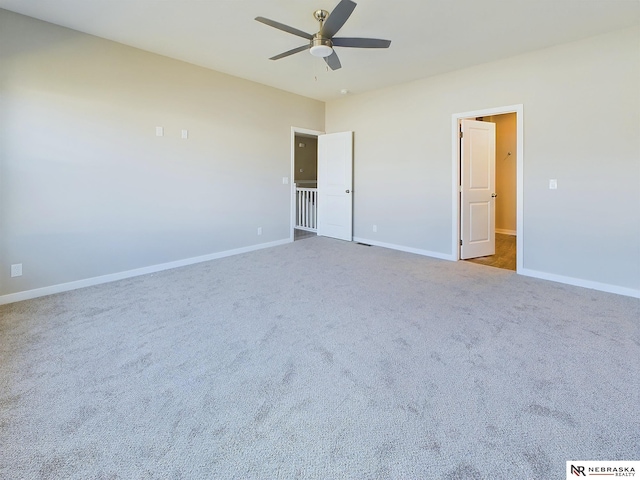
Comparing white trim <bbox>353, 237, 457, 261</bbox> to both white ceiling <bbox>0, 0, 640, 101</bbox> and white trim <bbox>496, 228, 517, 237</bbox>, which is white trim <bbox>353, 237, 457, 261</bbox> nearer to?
white ceiling <bbox>0, 0, 640, 101</bbox>

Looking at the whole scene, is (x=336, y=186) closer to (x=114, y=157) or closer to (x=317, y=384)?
(x=114, y=157)

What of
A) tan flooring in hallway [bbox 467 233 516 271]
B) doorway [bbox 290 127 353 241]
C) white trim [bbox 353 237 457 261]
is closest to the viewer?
tan flooring in hallway [bbox 467 233 516 271]

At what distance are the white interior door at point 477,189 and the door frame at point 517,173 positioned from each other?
0.09 metres

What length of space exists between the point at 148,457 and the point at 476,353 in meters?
2.00

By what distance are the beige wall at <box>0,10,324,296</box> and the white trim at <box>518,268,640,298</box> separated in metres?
4.11

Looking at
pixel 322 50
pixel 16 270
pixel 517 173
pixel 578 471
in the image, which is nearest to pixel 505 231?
pixel 517 173

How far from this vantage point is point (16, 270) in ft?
10.3

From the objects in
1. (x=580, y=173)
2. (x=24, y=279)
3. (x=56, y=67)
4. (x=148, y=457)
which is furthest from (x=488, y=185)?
(x=24, y=279)

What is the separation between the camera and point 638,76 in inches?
124

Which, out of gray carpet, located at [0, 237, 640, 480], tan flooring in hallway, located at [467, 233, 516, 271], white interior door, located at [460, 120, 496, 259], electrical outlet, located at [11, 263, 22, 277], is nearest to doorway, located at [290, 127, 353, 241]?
white interior door, located at [460, 120, 496, 259]

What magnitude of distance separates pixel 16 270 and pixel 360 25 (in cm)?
424

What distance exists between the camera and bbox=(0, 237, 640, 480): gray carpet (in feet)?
4.37

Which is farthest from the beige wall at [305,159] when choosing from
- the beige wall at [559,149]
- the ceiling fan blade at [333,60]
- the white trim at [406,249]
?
the ceiling fan blade at [333,60]

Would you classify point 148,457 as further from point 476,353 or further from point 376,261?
point 376,261
